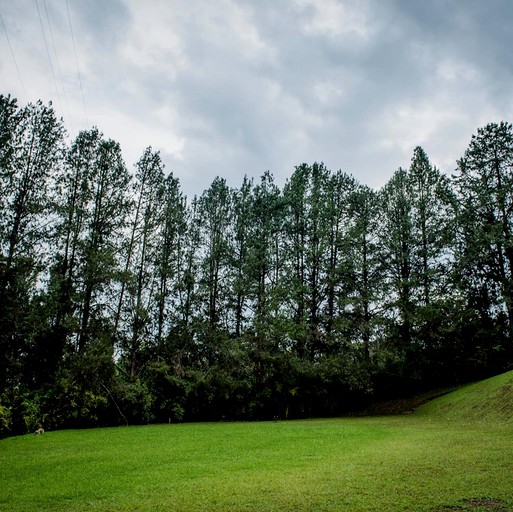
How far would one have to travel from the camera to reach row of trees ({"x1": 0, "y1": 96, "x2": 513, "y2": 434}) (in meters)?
19.0

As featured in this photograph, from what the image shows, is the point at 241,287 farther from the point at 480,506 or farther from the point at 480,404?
the point at 480,506

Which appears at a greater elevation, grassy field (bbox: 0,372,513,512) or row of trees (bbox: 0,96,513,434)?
row of trees (bbox: 0,96,513,434)

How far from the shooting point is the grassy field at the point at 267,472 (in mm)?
5414

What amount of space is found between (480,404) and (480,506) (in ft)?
48.8

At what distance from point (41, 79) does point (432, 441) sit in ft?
42.2

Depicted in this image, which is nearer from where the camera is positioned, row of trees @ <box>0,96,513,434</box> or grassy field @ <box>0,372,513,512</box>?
grassy field @ <box>0,372,513,512</box>

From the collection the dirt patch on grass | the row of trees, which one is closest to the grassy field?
the dirt patch on grass

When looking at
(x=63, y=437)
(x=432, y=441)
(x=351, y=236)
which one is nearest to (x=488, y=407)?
(x=432, y=441)

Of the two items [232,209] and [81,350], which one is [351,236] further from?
[81,350]

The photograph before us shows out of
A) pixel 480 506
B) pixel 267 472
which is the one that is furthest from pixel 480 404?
pixel 480 506

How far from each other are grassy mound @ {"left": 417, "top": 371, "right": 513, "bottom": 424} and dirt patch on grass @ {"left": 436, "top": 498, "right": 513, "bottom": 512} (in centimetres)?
1117

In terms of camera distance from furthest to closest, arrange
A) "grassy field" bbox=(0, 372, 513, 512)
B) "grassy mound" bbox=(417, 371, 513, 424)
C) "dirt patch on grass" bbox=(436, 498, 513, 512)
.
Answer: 1. "grassy mound" bbox=(417, 371, 513, 424)
2. "grassy field" bbox=(0, 372, 513, 512)
3. "dirt patch on grass" bbox=(436, 498, 513, 512)

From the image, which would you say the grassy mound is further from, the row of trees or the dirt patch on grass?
the dirt patch on grass

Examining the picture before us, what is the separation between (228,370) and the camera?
24312mm
